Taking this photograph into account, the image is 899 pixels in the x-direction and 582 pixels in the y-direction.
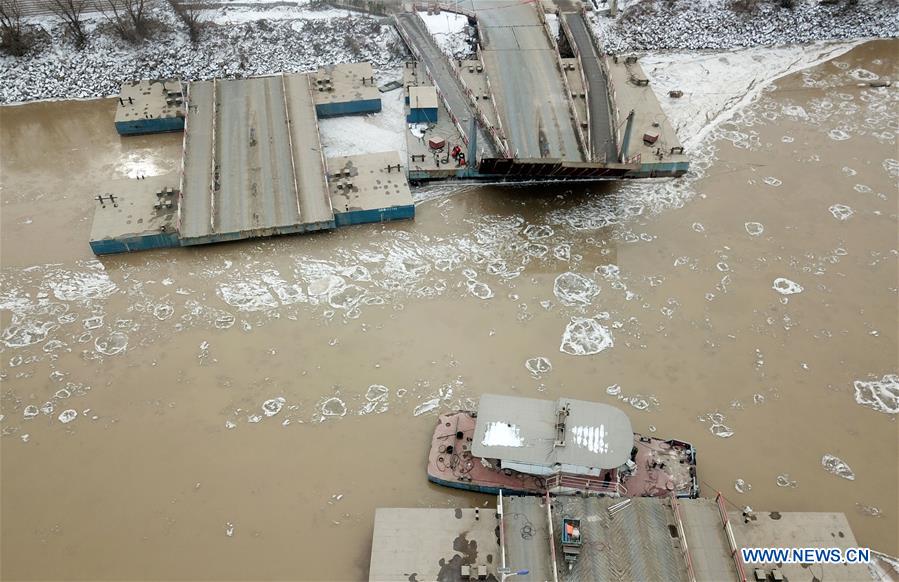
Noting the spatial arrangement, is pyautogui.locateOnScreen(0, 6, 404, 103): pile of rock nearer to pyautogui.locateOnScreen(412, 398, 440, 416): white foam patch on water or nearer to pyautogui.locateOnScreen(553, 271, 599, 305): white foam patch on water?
pyautogui.locateOnScreen(553, 271, 599, 305): white foam patch on water

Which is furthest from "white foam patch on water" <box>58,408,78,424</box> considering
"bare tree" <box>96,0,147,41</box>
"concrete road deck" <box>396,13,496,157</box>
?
"bare tree" <box>96,0,147,41</box>

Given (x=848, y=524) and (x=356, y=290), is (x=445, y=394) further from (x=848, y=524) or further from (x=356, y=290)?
(x=848, y=524)

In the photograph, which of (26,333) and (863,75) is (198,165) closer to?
(26,333)

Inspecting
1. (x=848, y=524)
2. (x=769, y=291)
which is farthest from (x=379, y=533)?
(x=769, y=291)

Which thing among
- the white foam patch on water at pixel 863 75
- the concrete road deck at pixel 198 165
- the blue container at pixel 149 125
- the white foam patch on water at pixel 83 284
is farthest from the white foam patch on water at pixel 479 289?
the white foam patch on water at pixel 863 75

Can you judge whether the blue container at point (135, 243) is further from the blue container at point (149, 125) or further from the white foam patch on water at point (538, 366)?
the white foam patch on water at point (538, 366)

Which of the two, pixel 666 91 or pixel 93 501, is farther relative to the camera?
pixel 666 91

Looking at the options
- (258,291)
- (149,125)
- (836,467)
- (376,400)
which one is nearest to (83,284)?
(258,291)
